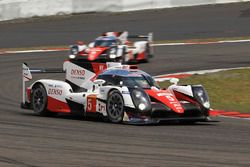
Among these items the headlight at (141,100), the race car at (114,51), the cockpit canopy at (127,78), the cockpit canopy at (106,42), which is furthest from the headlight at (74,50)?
the headlight at (141,100)

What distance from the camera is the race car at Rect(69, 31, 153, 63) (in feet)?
86.1

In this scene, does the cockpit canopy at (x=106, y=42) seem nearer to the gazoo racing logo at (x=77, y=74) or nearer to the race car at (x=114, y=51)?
the race car at (x=114, y=51)

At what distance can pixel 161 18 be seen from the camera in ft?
114

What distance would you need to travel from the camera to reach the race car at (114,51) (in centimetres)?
2625

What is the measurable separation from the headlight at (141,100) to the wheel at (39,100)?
8.56ft

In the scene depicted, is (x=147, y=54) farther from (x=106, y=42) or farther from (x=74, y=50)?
(x=74, y=50)

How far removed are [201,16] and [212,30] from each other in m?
1.85

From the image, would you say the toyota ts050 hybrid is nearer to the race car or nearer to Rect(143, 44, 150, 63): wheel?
the race car

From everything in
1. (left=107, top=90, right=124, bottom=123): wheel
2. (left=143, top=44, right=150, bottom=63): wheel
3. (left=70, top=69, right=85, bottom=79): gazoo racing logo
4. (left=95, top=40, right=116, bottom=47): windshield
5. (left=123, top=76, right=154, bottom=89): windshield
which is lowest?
(left=107, top=90, right=124, bottom=123): wheel

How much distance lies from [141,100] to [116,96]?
52cm

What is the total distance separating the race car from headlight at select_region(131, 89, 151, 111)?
510 inches

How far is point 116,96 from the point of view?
1330 cm

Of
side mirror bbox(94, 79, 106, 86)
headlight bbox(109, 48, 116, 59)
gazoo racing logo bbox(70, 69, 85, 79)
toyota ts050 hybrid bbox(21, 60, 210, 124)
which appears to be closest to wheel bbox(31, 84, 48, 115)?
toyota ts050 hybrid bbox(21, 60, 210, 124)

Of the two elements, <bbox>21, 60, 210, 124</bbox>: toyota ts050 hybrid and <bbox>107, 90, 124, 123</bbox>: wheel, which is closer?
<bbox>21, 60, 210, 124</bbox>: toyota ts050 hybrid
